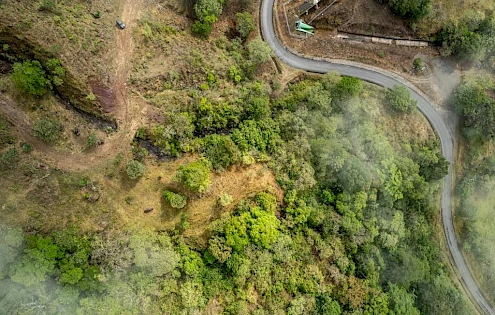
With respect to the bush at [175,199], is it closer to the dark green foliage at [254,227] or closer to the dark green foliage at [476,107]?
the dark green foliage at [254,227]

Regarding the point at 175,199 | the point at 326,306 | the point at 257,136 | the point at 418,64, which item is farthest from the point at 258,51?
the point at 326,306

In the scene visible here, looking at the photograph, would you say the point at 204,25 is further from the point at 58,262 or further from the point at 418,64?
the point at 58,262

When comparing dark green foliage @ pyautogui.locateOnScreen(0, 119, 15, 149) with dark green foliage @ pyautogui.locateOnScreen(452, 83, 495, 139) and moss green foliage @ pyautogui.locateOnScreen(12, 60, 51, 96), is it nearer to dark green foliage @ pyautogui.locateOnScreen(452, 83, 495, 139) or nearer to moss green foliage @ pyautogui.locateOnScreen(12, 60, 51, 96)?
moss green foliage @ pyautogui.locateOnScreen(12, 60, 51, 96)

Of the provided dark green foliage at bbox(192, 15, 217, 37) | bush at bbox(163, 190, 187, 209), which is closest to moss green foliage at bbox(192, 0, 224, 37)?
dark green foliage at bbox(192, 15, 217, 37)

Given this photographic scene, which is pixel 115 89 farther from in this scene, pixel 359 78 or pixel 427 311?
pixel 427 311

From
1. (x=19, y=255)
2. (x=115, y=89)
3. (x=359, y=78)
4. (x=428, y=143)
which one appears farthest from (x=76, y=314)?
(x=428, y=143)

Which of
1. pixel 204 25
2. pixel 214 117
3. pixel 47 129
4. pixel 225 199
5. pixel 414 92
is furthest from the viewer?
pixel 414 92

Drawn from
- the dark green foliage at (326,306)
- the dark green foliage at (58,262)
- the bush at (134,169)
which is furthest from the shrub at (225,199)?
the dark green foliage at (326,306)
